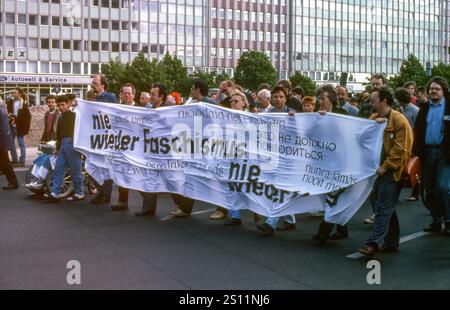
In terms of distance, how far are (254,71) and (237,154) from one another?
7917cm

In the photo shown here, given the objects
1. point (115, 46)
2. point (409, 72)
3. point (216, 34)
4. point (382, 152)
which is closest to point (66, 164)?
point (382, 152)

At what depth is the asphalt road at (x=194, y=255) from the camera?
6.03m

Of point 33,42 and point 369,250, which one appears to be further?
point 33,42

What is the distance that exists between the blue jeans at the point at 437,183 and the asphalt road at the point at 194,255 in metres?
0.39

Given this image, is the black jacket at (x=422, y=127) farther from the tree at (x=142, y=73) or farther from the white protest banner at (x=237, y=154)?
the tree at (x=142, y=73)

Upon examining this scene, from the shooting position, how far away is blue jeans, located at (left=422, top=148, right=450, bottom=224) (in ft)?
27.5

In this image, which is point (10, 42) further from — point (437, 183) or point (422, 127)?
point (437, 183)

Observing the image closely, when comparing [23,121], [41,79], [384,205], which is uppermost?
[41,79]

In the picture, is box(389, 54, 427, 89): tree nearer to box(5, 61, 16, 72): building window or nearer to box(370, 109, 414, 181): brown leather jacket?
box(5, 61, 16, 72): building window

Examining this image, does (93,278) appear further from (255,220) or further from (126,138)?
(126,138)

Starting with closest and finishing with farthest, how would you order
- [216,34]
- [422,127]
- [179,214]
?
[422,127] → [179,214] → [216,34]

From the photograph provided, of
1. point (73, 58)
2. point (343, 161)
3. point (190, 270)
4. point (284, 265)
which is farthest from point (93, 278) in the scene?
point (73, 58)

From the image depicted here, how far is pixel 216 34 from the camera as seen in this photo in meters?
100

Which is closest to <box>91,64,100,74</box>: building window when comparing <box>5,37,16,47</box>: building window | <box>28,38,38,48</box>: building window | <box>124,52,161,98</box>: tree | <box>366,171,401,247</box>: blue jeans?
<box>28,38,38,48</box>: building window
